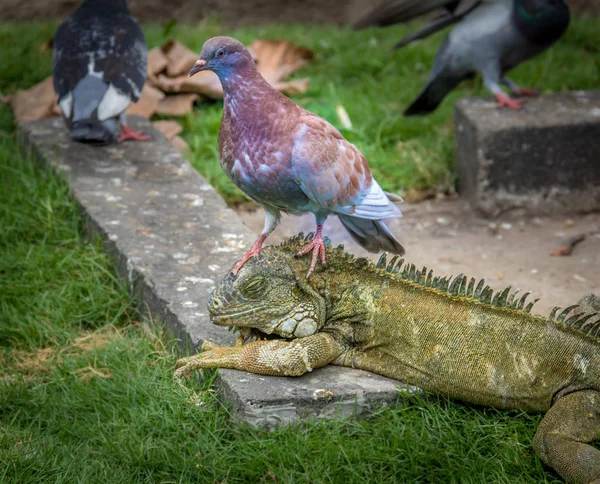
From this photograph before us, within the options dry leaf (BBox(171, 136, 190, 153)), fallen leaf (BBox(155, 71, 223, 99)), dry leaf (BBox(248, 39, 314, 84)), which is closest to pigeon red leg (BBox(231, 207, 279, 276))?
dry leaf (BBox(171, 136, 190, 153))

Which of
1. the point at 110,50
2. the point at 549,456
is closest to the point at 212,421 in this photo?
the point at 549,456

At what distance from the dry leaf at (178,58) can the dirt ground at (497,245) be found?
218cm

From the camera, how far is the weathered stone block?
6.62 meters

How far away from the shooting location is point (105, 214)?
18.2 feet

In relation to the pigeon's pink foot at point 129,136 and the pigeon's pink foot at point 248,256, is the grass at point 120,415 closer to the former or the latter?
the pigeon's pink foot at point 248,256

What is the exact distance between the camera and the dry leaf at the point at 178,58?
8297 millimetres

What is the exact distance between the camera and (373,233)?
13.9 feet

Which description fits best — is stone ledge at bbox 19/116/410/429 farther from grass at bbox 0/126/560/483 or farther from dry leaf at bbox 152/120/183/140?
dry leaf at bbox 152/120/183/140

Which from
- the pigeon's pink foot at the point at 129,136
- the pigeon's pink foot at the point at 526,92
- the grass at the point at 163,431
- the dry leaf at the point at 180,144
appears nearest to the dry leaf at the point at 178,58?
the dry leaf at the point at 180,144

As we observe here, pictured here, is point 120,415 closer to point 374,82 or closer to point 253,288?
point 253,288

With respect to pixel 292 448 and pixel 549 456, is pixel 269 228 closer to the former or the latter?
pixel 292 448

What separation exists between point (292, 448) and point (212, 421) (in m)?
0.43

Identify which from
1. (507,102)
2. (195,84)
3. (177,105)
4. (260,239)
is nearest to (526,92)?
(507,102)

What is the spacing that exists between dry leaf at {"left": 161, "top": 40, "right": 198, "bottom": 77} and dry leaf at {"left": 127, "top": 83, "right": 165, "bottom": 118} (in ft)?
0.95
